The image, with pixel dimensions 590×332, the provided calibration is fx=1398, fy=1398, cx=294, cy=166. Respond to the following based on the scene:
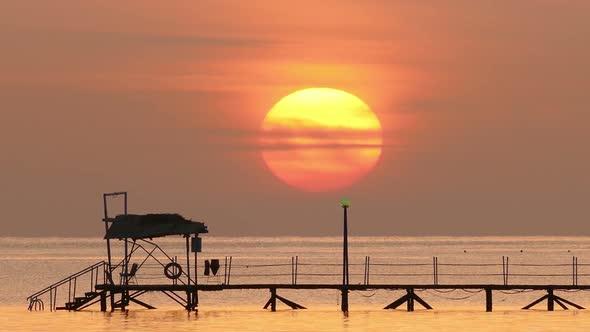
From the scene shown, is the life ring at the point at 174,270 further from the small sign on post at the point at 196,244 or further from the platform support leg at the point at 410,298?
the platform support leg at the point at 410,298

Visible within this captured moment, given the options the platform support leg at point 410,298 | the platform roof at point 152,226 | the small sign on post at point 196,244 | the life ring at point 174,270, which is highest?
the platform roof at point 152,226

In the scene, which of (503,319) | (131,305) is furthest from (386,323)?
(131,305)

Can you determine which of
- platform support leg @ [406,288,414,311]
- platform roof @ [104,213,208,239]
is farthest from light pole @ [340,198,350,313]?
platform roof @ [104,213,208,239]

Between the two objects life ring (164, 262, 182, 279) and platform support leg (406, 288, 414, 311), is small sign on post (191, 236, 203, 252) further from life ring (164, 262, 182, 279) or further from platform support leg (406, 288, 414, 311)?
platform support leg (406, 288, 414, 311)

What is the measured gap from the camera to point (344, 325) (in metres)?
75.9

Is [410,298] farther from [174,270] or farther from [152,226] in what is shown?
[152,226]

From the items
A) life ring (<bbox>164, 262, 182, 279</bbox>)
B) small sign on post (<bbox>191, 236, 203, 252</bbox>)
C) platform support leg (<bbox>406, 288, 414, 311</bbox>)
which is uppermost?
small sign on post (<bbox>191, 236, 203, 252</bbox>)

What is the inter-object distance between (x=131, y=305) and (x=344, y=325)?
3614cm

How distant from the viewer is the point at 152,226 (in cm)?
8256

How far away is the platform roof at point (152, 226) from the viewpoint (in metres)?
82.3

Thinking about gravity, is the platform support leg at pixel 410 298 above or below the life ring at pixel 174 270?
below

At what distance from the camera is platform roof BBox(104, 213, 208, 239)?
3241 inches

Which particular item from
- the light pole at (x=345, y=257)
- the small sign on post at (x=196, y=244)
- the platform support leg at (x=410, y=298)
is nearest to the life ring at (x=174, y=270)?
the small sign on post at (x=196, y=244)

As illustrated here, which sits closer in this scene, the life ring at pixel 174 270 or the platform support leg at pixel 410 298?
the life ring at pixel 174 270
